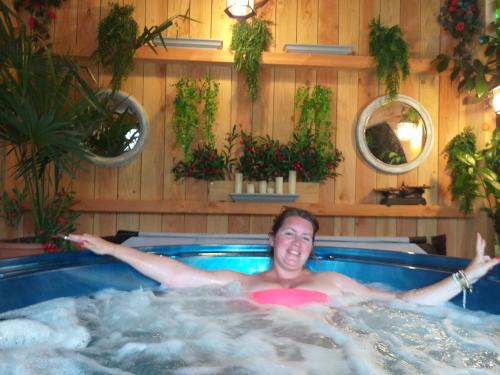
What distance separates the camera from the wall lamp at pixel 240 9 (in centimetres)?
365

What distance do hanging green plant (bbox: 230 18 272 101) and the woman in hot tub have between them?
6.60 ft

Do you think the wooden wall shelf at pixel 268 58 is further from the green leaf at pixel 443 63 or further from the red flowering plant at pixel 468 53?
the red flowering plant at pixel 468 53

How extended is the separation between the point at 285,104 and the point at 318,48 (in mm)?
504

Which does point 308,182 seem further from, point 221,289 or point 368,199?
point 221,289

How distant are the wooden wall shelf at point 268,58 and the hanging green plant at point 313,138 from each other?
0.21 m

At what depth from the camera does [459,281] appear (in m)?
1.79

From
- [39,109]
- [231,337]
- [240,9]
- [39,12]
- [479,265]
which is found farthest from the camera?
[39,12]

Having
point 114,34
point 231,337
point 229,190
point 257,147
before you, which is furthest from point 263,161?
point 231,337

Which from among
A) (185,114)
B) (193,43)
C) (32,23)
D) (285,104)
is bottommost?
(185,114)

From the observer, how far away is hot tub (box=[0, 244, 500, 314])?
5.61 feet

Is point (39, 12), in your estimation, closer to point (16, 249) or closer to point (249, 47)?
point (249, 47)

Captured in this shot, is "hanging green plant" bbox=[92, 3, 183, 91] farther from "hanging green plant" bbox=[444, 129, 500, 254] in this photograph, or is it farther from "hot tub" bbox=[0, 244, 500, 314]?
"hanging green plant" bbox=[444, 129, 500, 254]

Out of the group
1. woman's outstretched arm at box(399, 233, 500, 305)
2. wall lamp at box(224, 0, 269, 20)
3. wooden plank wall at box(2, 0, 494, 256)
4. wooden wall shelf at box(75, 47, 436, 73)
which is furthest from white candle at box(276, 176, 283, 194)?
woman's outstretched arm at box(399, 233, 500, 305)

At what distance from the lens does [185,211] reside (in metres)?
3.88
